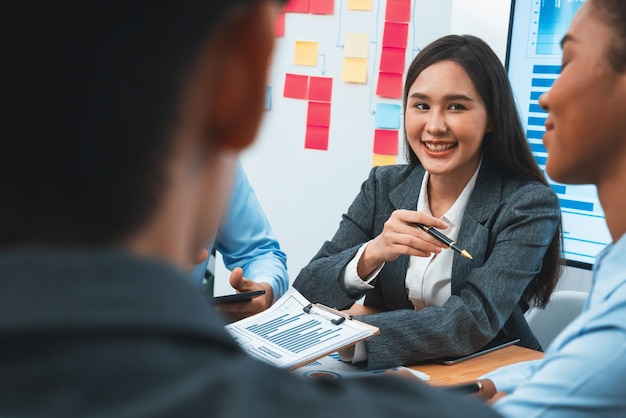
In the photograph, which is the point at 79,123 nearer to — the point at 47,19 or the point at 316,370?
the point at 47,19

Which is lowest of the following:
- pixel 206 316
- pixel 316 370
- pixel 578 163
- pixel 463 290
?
pixel 316 370

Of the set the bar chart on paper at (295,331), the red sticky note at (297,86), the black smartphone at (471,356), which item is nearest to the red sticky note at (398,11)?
the red sticky note at (297,86)

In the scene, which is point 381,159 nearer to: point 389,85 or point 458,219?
point 389,85

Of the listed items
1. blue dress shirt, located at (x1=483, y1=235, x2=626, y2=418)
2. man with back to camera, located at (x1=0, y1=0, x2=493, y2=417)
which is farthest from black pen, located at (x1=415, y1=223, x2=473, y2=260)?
man with back to camera, located at (x1=0, y1=0, x2=493, y2=417)

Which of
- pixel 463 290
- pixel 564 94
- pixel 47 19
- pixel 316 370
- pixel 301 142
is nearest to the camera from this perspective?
pixel 47 19

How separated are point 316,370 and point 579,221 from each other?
1448 mm

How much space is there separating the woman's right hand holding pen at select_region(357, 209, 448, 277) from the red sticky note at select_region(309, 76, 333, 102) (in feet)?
5.39

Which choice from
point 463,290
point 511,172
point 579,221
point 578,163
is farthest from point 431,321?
point 579,221

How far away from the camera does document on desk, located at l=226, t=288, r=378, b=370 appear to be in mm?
1439

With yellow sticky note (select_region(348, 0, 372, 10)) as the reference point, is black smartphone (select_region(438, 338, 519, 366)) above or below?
below

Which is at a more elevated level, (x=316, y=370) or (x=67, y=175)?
(x=67, y=175)

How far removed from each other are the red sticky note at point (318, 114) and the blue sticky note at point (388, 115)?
0.81 ft

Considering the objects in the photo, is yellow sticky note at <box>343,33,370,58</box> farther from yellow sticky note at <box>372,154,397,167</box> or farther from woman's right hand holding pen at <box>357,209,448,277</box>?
woman's right hand holding pen at <box>357,209,448,277</box>

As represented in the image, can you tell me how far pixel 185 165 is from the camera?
427 millimetres
